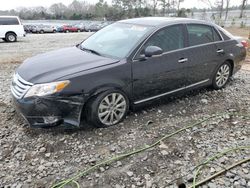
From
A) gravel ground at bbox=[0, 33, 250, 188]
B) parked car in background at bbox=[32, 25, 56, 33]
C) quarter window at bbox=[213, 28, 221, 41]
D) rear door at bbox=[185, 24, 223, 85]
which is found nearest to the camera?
gravel ground at bbox=[0, 33, 250, 188]

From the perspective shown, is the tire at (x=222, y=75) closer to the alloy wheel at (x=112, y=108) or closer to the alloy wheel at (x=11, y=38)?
the alloy wheel at (x=112, y=108)

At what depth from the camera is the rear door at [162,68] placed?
4094mm

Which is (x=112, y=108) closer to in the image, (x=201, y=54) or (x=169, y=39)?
(x=169, y=39)

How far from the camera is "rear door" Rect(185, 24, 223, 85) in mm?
4711

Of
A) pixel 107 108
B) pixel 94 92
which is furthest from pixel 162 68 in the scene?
pixel 94 92

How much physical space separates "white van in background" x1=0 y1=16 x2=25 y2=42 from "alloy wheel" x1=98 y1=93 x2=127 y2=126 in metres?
15.8

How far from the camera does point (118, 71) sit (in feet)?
12.6

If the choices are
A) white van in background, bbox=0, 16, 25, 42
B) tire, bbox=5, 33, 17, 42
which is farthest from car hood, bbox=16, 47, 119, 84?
tire, bbox=5, 33, 17, 42

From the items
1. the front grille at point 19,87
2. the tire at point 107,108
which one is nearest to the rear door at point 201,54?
the tire at point 107,108

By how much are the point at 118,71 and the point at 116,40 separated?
799 millimetres

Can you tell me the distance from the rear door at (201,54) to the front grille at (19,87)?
8.74 feet

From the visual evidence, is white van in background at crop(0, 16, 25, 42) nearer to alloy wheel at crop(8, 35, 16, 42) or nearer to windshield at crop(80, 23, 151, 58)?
alloy wheel at crop(8, 35, 16, 42)

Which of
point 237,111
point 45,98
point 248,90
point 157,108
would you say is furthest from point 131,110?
point 248,90

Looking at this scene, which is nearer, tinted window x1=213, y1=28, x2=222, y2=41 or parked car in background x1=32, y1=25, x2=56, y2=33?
tinted window x1=213, y1=28, x2=222, y2=41
